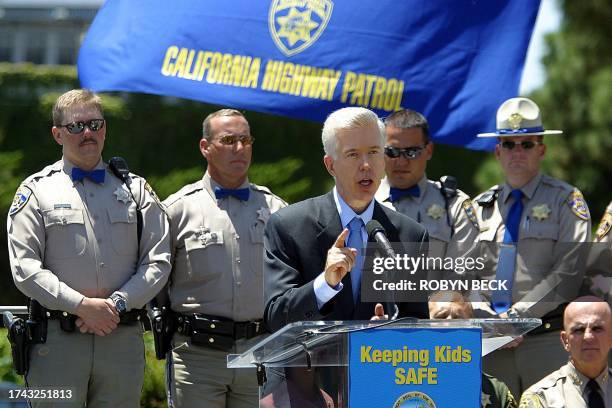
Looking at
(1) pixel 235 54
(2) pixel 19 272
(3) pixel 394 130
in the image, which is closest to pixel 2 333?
(2) pixel 19 272

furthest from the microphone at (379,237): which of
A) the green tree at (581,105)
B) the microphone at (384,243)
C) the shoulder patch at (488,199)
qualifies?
the green tree at (581,105)

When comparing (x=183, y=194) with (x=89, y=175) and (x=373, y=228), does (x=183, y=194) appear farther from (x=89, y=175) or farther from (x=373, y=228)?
(x=373, y=228)

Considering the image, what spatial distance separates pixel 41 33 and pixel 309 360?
41.5 metres

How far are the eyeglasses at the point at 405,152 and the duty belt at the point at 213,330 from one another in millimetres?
1356

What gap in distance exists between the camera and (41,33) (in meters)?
44.2

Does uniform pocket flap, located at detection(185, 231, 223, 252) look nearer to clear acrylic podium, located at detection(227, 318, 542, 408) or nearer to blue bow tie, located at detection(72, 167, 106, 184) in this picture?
blue bow tie, located at detection(72, 167, 106, 184)

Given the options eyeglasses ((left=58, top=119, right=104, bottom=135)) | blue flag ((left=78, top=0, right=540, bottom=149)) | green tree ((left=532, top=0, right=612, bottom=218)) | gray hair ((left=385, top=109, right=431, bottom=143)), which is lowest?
eyeglasses ((left=58, top=119, right=104, bottom=135))

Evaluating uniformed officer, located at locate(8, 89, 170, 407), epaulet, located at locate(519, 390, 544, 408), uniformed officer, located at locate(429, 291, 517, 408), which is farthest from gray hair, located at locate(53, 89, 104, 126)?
epaulet, located at locate(519, 390, 544, 408)

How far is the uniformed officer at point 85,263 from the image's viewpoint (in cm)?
642

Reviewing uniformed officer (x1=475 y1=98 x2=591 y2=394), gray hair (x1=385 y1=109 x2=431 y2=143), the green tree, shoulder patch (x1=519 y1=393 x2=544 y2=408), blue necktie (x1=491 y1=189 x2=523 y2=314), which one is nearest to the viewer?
blue necktie (x1=491 y1=189 x2=523 y2=314)

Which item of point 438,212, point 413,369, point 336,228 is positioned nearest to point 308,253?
point 336,228

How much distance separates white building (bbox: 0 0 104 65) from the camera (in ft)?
143

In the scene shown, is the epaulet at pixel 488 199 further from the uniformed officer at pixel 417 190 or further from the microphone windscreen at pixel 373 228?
the microphone windscreen at pixel 373 228

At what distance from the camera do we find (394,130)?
7.44 m
